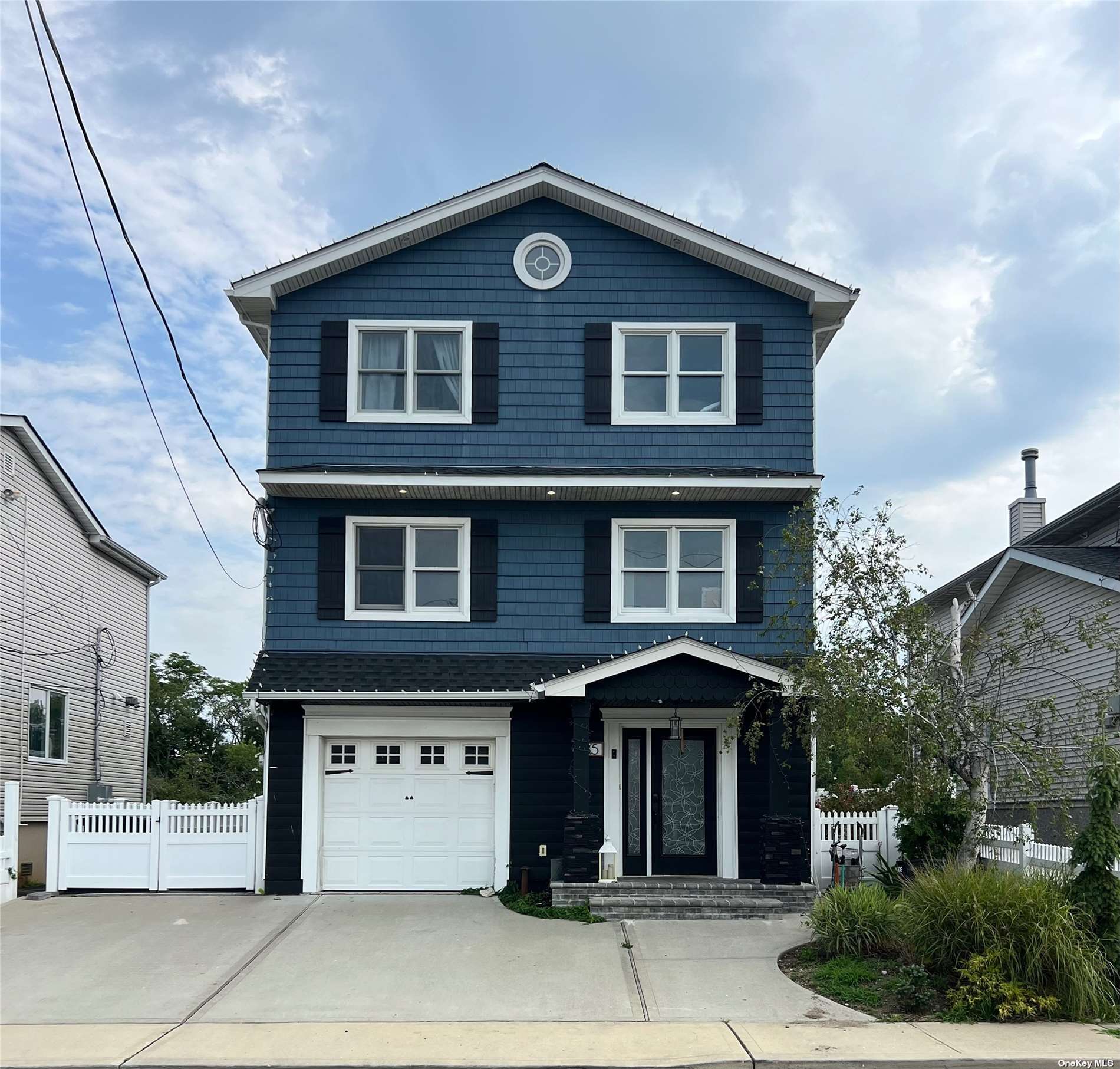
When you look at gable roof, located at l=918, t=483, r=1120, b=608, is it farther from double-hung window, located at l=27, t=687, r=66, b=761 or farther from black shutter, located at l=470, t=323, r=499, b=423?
double-hung window, located at l=27, t=687, r=66, b=761

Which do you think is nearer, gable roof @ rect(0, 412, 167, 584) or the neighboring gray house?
the neighboring gray house

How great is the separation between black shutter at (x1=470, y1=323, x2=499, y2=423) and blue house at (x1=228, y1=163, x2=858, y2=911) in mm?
39

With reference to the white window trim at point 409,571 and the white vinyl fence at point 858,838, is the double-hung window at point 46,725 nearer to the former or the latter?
the white window trim at point 409,571

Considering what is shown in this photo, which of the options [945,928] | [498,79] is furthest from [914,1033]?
[498,79]

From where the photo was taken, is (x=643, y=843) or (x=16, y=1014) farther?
(x=643, y=843)

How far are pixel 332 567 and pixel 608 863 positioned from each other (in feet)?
17.5

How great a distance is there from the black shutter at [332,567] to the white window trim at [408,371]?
148cm

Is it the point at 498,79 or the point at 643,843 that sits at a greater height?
the point at 498,79

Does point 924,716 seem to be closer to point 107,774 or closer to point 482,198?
point 482,198

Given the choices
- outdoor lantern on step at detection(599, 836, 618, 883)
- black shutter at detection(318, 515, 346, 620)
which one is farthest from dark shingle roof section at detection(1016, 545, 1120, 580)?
black shutter at detection(318, 515, 346, 620)

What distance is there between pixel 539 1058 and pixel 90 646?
56.7 feet

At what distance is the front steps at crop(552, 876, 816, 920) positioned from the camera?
1391 cm

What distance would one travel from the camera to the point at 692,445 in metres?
16.4

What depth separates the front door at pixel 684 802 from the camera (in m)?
15.9
